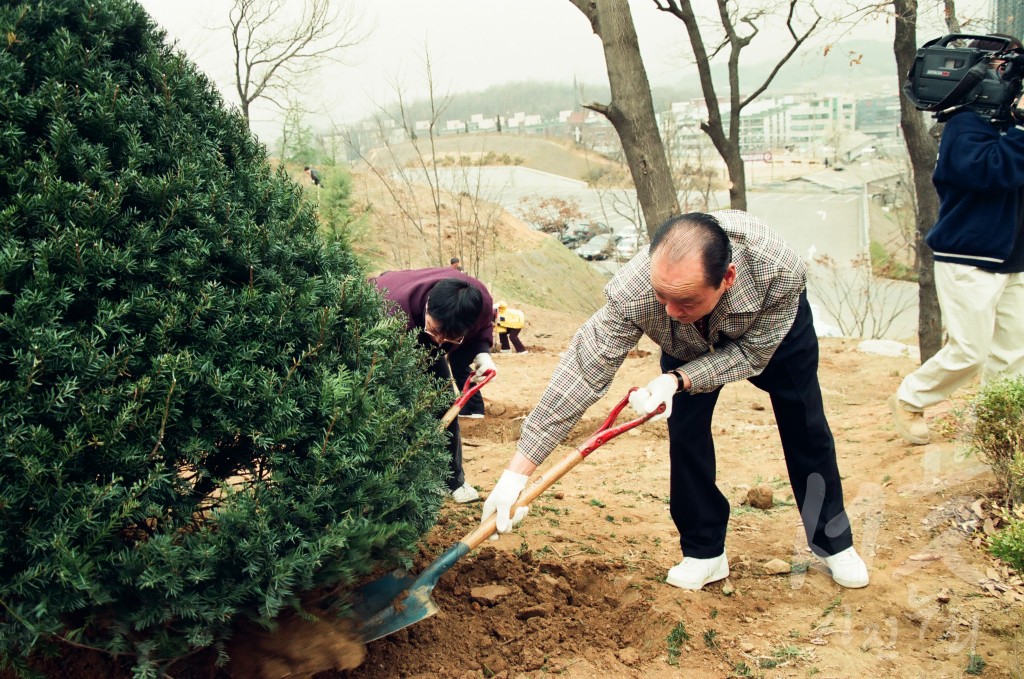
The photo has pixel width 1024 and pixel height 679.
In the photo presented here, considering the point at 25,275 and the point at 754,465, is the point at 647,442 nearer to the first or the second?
the point at 754,465

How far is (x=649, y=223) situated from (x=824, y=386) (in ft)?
7.13

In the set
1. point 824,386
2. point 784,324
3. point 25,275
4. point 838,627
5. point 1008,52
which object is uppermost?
point 1008,52

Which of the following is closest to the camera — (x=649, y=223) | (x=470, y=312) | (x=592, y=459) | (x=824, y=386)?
(x=470, y=312)

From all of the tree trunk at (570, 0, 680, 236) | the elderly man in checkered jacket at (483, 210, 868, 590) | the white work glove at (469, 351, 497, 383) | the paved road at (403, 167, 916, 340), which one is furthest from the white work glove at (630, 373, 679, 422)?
the paved road at (403, 167, 916, 340)

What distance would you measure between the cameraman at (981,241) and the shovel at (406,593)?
2.11 metres

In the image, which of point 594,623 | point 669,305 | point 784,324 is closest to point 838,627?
point 594,623

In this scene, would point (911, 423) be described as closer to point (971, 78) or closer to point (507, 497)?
point (971, 78)

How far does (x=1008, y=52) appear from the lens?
384 centimetres

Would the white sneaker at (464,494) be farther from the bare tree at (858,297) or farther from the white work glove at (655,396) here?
the bare tree at (858,297)

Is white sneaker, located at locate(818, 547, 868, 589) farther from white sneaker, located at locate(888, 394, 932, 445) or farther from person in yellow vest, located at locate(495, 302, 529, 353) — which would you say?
person in yellow vest, located at locate(495, 302, 529, 353)

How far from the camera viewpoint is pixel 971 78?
12.1 feet

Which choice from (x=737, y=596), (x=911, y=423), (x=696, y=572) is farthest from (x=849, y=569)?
(x=911, y=423)

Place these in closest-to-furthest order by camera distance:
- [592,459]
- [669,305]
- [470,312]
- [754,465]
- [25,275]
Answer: [25,275], [669,305], [470,312], [754,465], [592,459]

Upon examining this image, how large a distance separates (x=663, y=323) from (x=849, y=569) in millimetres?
1205
